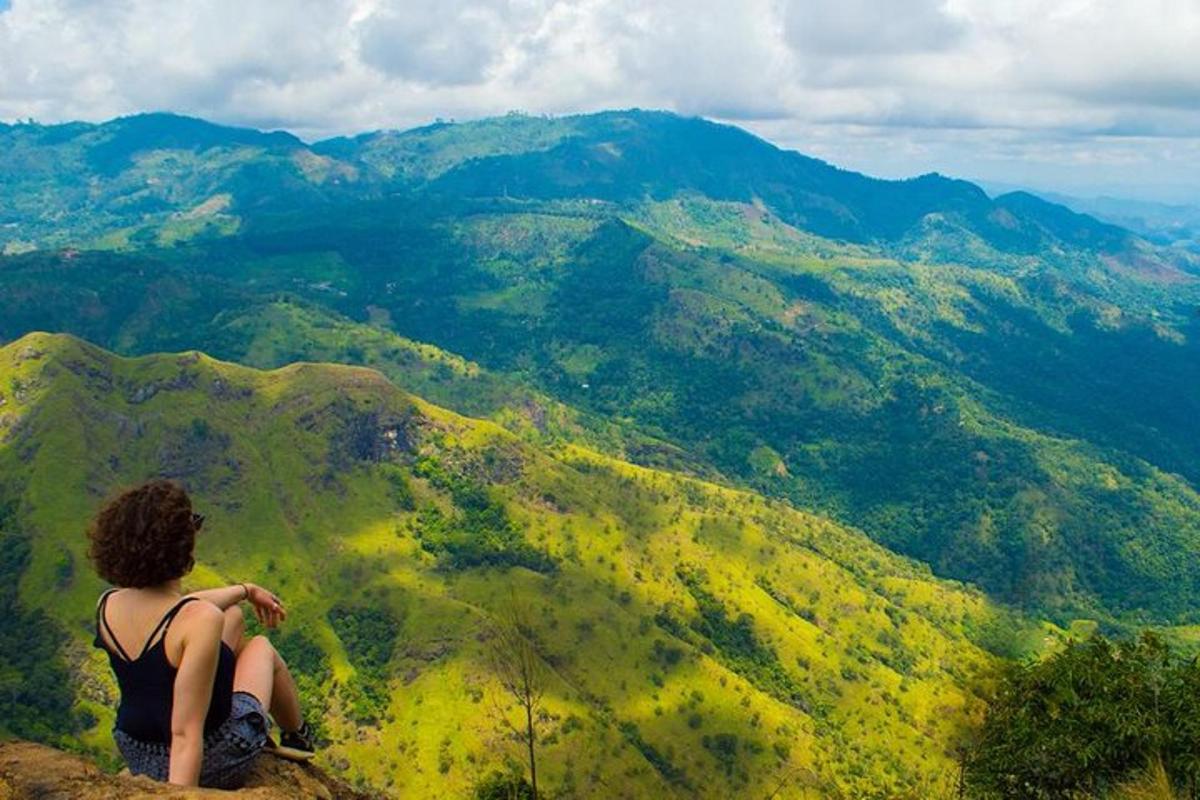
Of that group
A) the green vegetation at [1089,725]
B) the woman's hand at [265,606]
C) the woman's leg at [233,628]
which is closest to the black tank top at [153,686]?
the woman's leg at [233,628]

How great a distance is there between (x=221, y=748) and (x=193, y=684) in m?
1.74

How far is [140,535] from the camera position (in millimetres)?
9352

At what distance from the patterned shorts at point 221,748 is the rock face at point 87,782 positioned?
29 centimetres

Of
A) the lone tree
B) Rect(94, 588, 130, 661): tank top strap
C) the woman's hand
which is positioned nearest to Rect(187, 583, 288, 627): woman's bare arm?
the woman's hand

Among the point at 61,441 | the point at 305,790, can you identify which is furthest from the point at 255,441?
the point at 305,790

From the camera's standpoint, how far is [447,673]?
123 metres

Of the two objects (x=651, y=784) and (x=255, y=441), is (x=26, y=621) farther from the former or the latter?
(x=651, y=784)

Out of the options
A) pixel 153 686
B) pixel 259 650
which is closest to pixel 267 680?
pixel 259 650

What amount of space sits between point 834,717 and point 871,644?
1600 inches

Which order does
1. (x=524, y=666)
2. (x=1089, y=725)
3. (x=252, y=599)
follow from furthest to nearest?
(x=1089, y=725) → (x=524, y=666) → (x=252, y=599)

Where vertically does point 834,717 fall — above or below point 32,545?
below

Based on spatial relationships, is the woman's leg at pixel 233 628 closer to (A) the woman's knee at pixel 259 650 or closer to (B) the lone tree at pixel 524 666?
(A) the woman's knee at pixel 259 650

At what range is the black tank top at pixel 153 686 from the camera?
370 inches

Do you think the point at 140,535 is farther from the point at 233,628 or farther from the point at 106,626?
the point at 233,628
